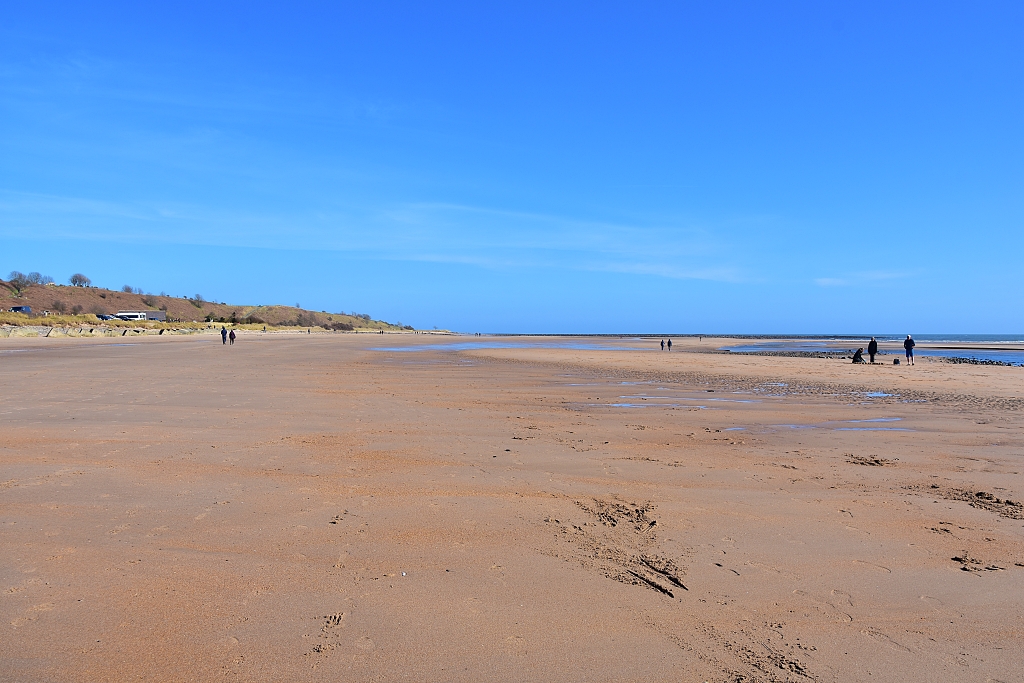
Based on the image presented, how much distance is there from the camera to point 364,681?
286 cm

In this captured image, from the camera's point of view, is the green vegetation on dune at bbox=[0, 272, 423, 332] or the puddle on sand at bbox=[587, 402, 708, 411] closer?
the puddle on sand at bbox=[587, 402, 708, 411]

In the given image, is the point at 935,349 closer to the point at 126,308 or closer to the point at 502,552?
the point at 502,552

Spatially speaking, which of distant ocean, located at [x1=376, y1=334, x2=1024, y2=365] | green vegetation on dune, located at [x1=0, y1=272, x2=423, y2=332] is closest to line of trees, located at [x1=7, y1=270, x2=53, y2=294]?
green vegetation on dune, located at [x1=0, y1=272, x2=423, y2=332]

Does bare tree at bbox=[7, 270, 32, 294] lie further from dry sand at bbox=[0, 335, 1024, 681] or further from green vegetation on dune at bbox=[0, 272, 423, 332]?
dry sand at bbox=[0, 335, 1024, 681]

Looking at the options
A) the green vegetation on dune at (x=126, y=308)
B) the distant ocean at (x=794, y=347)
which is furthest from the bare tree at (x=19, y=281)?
the distant ocean at (x=794, y=347)

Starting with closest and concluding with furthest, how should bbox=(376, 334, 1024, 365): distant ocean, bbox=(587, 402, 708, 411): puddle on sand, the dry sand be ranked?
the dry sand
bbox=(587, 402, 708, 411): puddle on sand
bbox=(376, 334, 1024, 365): distant ocean

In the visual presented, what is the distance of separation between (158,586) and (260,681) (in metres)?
1.33

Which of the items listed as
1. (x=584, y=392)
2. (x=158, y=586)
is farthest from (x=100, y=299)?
(x=158, y=586)

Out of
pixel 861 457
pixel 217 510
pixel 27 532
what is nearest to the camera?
pixel 27 532

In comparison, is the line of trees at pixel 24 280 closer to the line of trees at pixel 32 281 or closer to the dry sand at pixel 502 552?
the line of trees at pixel 32 281

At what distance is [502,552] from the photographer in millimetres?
4422

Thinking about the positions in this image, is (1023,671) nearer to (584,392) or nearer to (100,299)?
(584,392)

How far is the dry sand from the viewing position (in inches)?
121

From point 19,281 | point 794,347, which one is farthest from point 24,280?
point 794,347
